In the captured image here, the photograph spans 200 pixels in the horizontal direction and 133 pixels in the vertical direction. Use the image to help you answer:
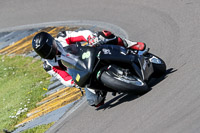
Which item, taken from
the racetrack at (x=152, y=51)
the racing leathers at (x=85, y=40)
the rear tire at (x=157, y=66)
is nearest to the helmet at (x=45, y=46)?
the racing leathers at (x=85, y=40)

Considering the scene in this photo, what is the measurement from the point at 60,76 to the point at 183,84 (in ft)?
7.30

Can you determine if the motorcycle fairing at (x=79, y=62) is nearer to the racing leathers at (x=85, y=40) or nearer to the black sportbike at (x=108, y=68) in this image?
the black sportbike at (x=108, y=68)

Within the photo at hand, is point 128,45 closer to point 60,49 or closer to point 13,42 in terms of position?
point 60,49

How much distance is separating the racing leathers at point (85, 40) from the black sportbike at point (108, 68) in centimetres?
25

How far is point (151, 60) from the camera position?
7.44m

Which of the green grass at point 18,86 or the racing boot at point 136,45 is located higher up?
the racing boot at point 136,45

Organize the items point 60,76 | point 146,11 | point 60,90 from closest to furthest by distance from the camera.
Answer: point 60,76 < point 60,90 < point 146,11

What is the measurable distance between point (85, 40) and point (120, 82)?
1379mm

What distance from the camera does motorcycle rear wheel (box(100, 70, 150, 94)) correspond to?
6465mm

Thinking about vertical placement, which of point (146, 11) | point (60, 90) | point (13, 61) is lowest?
point (13, 61)

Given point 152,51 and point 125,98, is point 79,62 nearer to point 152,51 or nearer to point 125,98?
point 125,98

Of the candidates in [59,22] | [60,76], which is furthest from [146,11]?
[60,76]

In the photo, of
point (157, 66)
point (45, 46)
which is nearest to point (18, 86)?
point (45, 46)

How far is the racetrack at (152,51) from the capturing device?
6.01 meters
